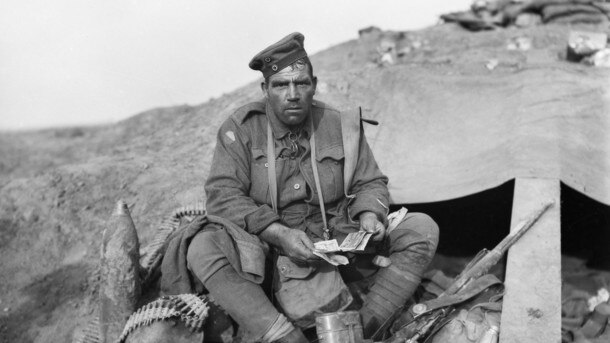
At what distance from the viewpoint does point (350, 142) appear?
12.2 feet

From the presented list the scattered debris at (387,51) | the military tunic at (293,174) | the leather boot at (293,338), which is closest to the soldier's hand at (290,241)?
the military tunic at (293,174)

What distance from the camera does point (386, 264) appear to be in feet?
11.4

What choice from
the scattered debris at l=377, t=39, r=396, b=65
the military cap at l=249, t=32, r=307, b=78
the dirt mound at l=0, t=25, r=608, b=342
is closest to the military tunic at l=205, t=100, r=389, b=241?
the military cap at l=249, t=32, r=307, b=78

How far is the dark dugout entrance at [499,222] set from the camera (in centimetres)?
489

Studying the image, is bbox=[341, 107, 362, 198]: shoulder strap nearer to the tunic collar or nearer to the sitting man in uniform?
the sitting man in uniform

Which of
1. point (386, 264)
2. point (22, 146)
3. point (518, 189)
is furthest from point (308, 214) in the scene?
point (22, 146)

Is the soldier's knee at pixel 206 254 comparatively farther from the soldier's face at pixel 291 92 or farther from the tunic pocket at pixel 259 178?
the soldier's face at pixel 291 92

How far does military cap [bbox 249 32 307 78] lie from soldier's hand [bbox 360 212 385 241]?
966 mm

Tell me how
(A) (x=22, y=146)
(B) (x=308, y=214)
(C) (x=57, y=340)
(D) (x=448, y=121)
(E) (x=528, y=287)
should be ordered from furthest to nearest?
(A) (x=22, y=146), (D) (x=448, y=121), (C) (x=57, y=340), (B) (x=308, y=214), (E) (x=528, y=287)

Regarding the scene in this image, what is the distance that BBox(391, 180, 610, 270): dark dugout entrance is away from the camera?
4.89 metres

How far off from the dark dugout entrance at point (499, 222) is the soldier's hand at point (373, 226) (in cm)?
140

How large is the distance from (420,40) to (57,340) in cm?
682

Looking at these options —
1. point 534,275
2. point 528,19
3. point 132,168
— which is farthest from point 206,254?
point 528,19

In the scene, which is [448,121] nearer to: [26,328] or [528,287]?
[528,287]
